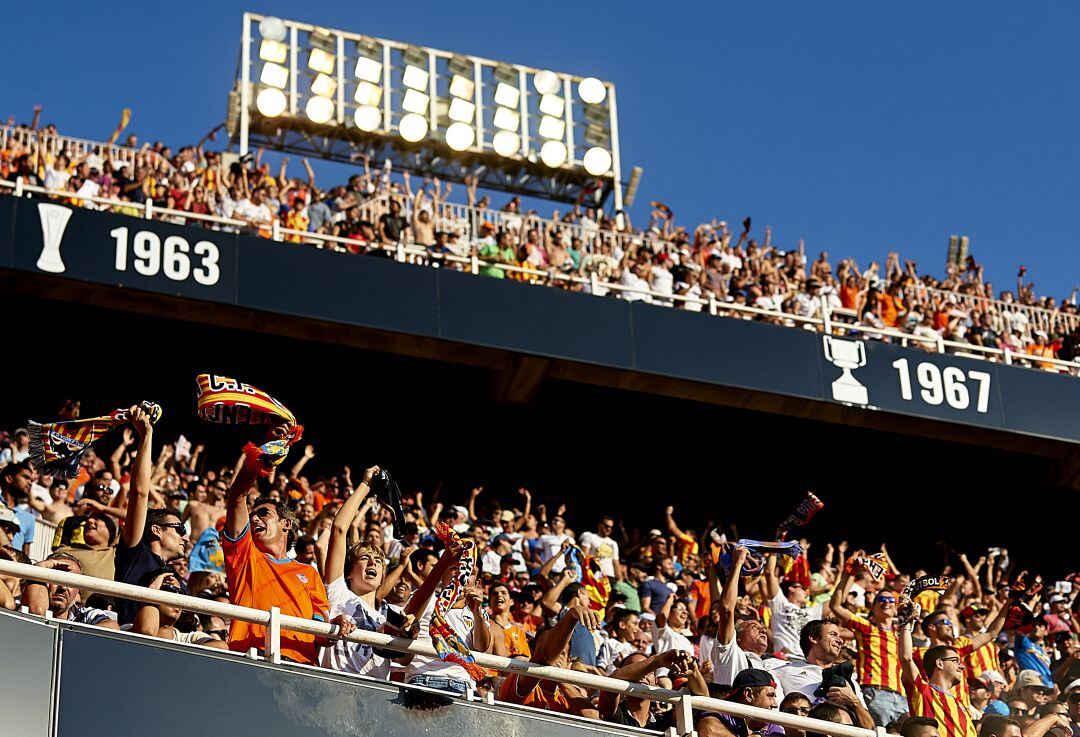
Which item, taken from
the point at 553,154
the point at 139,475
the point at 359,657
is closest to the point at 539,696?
the point at 359,657

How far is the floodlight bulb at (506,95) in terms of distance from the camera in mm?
26688

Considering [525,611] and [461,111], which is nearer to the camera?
[525,611]

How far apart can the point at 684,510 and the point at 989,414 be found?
372 cm

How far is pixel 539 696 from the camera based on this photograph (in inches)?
375

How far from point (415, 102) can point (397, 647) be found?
18.1 metres

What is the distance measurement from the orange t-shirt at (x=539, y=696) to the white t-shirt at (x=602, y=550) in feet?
20.1

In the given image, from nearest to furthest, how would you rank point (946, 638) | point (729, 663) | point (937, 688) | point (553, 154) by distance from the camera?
point (729, 663), point (937, 688), point (946, 638), point (553, 154)

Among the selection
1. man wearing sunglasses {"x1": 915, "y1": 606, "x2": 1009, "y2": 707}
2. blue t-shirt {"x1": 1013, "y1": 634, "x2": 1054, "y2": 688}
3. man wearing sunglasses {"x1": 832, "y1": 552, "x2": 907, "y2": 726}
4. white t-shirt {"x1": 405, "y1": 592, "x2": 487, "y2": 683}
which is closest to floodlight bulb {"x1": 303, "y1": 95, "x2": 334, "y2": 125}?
blue t-shirt {"x1": 1013, "y1": 634, "x2": 1054, "y2": 688}

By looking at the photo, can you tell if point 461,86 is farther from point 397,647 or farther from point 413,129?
point 397,647

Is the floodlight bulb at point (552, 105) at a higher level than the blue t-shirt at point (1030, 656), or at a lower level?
higher

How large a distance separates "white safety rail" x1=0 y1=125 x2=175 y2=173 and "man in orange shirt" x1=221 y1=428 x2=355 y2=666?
430 inches

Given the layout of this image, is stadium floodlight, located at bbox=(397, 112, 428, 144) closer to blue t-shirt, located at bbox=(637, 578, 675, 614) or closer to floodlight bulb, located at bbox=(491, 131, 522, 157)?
floodlight bulb, located at bbox=(491, 131, 522, 157)

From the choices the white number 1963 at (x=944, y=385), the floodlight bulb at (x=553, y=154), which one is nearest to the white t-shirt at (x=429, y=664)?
the white number 1963 at (x=944, y=385)

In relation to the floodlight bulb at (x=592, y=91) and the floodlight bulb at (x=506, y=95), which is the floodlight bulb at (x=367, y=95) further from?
the floodlight bulb at (x=592, y=91)
